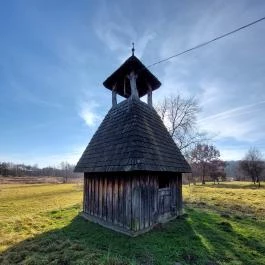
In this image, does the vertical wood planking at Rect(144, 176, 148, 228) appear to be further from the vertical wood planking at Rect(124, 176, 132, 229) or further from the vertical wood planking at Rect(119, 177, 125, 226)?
the vertical wood planking at Rect(119, 177, 125, 226)

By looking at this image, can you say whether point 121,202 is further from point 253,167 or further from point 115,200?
point 253,167

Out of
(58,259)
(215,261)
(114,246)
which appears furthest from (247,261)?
(58,259)

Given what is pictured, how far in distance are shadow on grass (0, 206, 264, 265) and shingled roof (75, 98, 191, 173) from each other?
241cm

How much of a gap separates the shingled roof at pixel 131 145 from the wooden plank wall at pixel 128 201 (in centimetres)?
74

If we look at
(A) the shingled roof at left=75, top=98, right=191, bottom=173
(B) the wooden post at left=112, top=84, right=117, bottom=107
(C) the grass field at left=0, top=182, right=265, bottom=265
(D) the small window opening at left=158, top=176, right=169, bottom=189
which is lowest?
(C) the grass field at left=0, top=182, right=265, bottom=265

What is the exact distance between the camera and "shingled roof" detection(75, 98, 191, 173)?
7.93 meters

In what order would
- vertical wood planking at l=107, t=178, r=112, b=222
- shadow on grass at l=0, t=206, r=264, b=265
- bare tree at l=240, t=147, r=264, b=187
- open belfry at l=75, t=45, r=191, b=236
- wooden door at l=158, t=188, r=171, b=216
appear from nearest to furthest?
shadow on grass at l=0, t=206, r=264, b=265 < open belfry at l=75, t=45, r=191, b=236 < vertical wood planking at l=107, t=178, r=112, b=222 < wooden door at l=158, t=188, r=171, b=216 < bare tree at l=240, t=147, r=264, b=187

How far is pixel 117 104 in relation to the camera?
38.8ft

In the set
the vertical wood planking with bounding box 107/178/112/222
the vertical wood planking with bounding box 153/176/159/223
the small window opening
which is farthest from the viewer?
the small window opening

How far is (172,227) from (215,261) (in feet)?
9.88

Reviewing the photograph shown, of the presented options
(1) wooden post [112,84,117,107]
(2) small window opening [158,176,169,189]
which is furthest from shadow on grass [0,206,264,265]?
(1) wooden post [112,84,117,107]

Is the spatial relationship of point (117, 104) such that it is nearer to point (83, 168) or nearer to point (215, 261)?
point (83, 168)

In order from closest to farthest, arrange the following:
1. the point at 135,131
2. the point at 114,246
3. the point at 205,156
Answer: the point at 114,246 < the point at 135,131 < the point at 205,156

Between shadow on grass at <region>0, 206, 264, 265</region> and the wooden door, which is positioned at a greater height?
the wooden door
